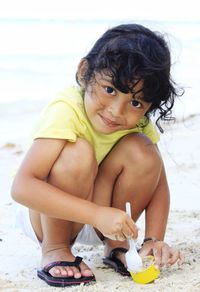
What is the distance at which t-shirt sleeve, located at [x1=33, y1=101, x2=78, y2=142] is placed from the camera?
6.06 feet

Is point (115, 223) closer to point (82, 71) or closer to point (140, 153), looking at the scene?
point (140, 153)

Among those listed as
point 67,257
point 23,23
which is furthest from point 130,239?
point 23,23

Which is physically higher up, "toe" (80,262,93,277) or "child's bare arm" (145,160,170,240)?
"child's bare arm" (145,160,170,240)

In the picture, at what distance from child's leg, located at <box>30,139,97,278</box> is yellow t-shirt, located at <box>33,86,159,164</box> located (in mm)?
52

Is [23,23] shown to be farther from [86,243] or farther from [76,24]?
[86,243]

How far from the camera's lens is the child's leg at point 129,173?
201 centimetres

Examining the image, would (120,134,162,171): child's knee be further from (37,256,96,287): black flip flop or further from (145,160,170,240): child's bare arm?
(37,256,96,287): black flip flop

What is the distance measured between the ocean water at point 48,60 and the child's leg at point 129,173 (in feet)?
1.27

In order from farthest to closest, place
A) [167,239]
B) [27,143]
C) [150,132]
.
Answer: [27,143], [167,239], [150,132]

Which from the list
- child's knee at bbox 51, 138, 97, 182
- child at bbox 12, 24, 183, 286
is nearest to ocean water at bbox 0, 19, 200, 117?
child at bbox 12, 24, 183, 286

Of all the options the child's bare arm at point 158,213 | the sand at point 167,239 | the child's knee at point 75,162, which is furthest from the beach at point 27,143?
the child's knee at point 75,162

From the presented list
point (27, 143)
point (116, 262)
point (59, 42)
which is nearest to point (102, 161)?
point (116, 262)

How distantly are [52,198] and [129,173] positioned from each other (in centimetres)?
32

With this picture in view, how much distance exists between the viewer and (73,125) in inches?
75.5
